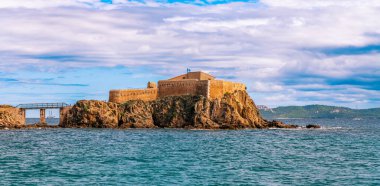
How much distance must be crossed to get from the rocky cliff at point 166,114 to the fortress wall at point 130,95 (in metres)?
4.39

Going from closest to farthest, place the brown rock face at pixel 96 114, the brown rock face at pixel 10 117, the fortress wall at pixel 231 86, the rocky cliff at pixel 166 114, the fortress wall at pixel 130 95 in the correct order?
the rocky cliff at pixel 166 114 → the brown rock face at pixel 96 114 → the brown rock face at pixel 10 117 → the fortress wall at pixel 130 95 → the fortress wall at pixel 231 86

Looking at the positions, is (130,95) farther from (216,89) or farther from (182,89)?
(216,89)

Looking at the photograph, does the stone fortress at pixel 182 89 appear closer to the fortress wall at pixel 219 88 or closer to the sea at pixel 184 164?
the fortress wall at pixel 219 88

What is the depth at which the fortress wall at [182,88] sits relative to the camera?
356ft

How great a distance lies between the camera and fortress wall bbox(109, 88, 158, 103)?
11062 cm

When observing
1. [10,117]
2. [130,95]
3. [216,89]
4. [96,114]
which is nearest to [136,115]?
[96,114]

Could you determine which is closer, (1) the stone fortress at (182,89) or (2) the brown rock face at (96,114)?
(2) the brown rock face at (96,114)

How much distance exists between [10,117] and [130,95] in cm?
2423

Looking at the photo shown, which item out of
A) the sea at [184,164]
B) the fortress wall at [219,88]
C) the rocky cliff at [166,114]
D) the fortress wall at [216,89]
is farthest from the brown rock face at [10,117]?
the sea at [184,164]

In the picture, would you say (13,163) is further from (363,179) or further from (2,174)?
(363,179)

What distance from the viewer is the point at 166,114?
342ft

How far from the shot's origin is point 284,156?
163ft

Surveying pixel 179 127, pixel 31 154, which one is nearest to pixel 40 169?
pixel 31 154

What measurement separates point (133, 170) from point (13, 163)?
427 inches
